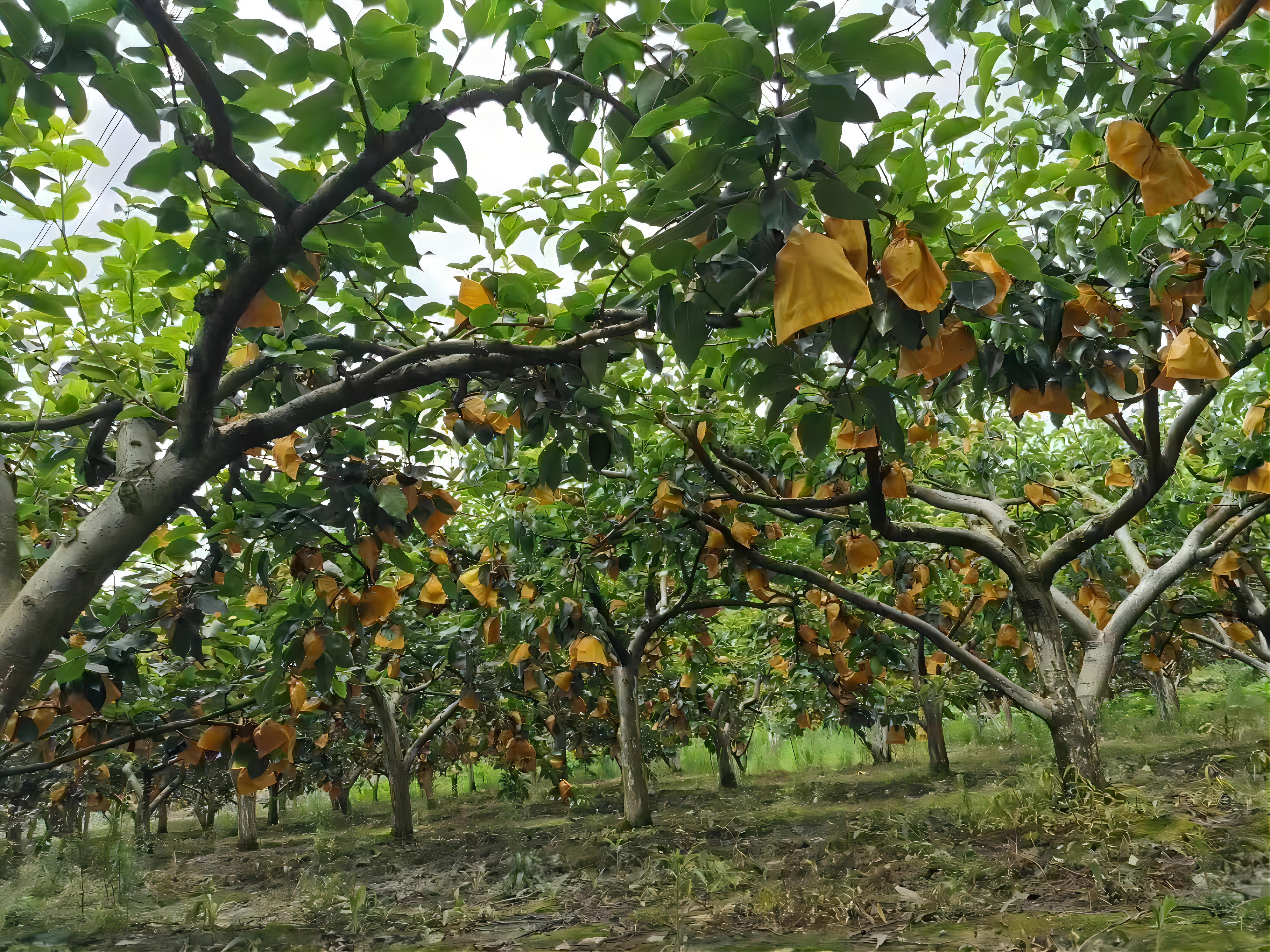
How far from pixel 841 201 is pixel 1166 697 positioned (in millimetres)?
19291

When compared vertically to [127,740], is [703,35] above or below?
above

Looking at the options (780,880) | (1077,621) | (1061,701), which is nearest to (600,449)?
(780,880)

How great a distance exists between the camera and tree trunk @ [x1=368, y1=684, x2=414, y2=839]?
813 cm

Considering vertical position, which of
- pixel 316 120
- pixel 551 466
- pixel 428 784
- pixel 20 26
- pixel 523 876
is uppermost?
pixel 20 26

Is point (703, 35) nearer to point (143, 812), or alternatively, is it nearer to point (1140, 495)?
point (1140, 495)

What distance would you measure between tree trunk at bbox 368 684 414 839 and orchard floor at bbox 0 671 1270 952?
34 cm

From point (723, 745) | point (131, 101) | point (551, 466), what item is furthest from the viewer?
point (723, 745)

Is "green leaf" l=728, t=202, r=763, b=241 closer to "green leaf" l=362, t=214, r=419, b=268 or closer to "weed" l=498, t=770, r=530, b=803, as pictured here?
"green leaf" l=362, t=214, r=419, b=268

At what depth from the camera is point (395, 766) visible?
8.66 m

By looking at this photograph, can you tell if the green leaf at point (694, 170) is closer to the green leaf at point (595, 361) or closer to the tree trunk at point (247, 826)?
the green leaf at point (595, 361)

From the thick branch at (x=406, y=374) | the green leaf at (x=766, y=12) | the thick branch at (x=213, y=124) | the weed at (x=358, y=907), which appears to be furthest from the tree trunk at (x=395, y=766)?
the green leaf at (x=766, y=12)

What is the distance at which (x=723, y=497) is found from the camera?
4.56m

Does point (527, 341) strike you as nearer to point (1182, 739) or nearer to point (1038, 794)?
point (1038, 794)

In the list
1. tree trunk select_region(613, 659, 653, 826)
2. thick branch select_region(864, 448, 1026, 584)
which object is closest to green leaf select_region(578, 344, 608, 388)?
thick branch select_region(864, 448, 1026, 584)
